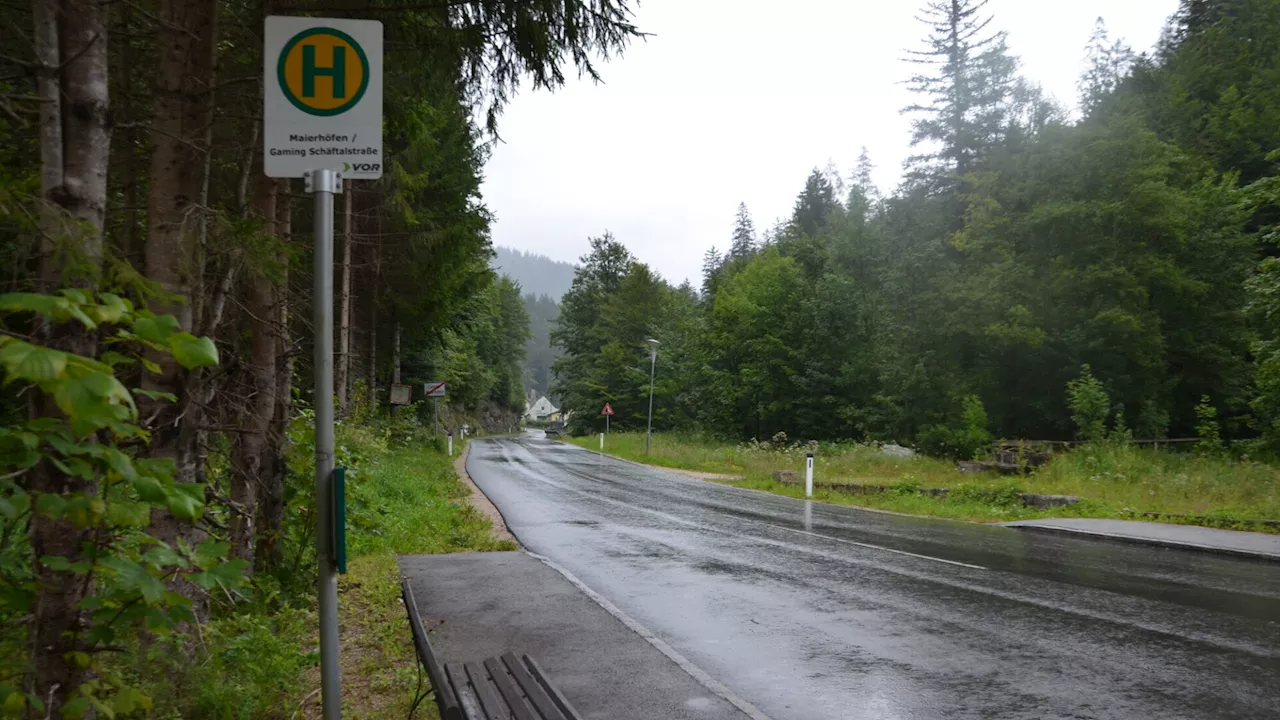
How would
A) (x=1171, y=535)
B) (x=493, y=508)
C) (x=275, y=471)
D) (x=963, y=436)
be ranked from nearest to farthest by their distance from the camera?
(x=275, y=471), (x=1171, y=535), (x=493, y=508), (x=963, y=436)

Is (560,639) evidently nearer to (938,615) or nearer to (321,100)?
(938,615)

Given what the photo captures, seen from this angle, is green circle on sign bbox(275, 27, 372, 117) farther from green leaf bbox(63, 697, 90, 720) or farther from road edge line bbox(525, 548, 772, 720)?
road edge line bbox(525, 548, 772, 720)

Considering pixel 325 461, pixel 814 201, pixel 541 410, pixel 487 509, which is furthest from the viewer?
pixel 541 410

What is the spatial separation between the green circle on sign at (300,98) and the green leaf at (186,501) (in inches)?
57.1

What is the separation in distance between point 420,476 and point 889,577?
14809 millimetres

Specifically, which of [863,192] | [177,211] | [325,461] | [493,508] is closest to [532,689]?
[325,461]

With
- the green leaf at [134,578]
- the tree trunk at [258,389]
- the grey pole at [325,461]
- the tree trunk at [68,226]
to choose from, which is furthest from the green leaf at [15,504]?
the tree trunk at [258,389]

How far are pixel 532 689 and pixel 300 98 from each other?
3031mm

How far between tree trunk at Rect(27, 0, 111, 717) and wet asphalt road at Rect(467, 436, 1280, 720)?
372 cm

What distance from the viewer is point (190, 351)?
2301 mm

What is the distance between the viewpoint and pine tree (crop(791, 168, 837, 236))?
261 feet

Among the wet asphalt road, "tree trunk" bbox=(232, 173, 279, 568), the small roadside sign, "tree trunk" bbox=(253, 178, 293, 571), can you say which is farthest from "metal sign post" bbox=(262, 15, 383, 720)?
the small roadside sign

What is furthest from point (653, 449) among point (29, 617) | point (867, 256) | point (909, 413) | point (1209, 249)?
point (29, 617)

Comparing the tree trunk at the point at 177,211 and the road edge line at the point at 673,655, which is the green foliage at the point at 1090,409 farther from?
the tree trunk at the point at 177,211
